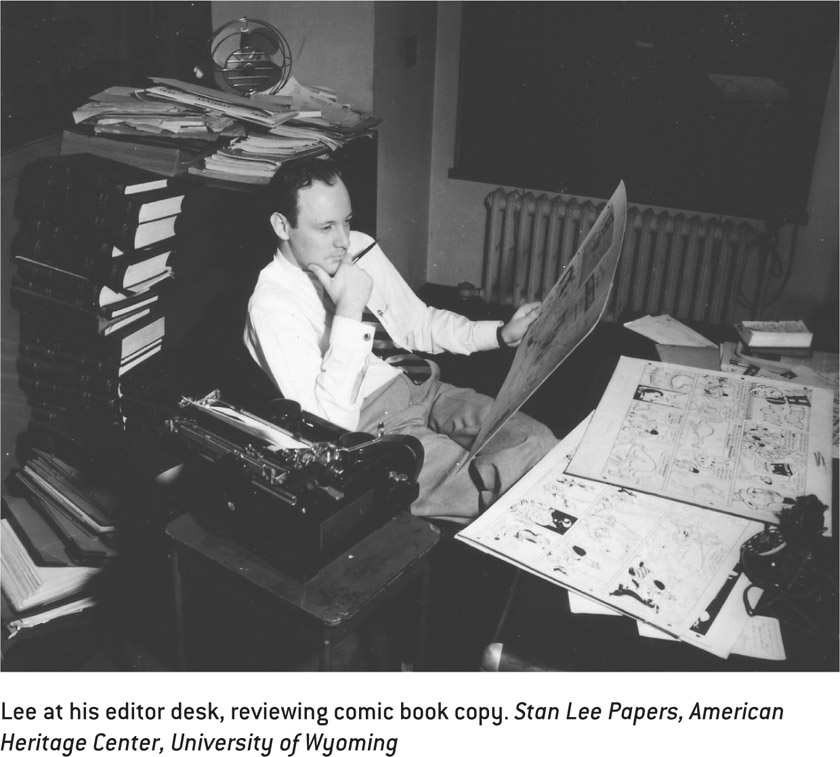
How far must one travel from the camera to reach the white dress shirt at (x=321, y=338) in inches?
66.9

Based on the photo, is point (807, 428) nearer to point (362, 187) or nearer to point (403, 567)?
point (403, 567)

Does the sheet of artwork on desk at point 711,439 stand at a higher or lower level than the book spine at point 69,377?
higher

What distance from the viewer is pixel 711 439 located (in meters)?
1.45

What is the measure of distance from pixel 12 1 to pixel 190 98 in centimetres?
48

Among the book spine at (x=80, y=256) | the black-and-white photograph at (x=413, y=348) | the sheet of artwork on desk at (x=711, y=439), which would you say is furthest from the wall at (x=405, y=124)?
the sheet of artwork on desk at (x=711, y=439)

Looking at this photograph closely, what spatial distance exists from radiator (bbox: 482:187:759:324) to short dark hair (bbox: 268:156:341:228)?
78.6 inches

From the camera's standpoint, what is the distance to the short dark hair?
1.81 meters

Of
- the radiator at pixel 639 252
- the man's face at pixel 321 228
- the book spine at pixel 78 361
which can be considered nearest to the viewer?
the man's face at pixel 321 228

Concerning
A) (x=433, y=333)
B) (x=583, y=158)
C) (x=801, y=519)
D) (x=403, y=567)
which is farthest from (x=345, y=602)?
(x=583, y=158)

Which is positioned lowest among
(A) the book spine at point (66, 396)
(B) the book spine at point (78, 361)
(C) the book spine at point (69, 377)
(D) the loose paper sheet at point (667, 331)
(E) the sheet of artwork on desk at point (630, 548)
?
(A) the book spine at point (66, 396)

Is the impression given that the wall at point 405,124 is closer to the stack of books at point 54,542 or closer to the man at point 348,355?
the man at point 348,355

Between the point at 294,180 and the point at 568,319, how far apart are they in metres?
0.83

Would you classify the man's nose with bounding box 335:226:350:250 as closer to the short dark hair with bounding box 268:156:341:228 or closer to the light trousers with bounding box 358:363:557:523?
the short dark hair with bounding box 268:156:341:228

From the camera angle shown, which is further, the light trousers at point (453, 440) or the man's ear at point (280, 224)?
the man's ear at point (280, 224)
